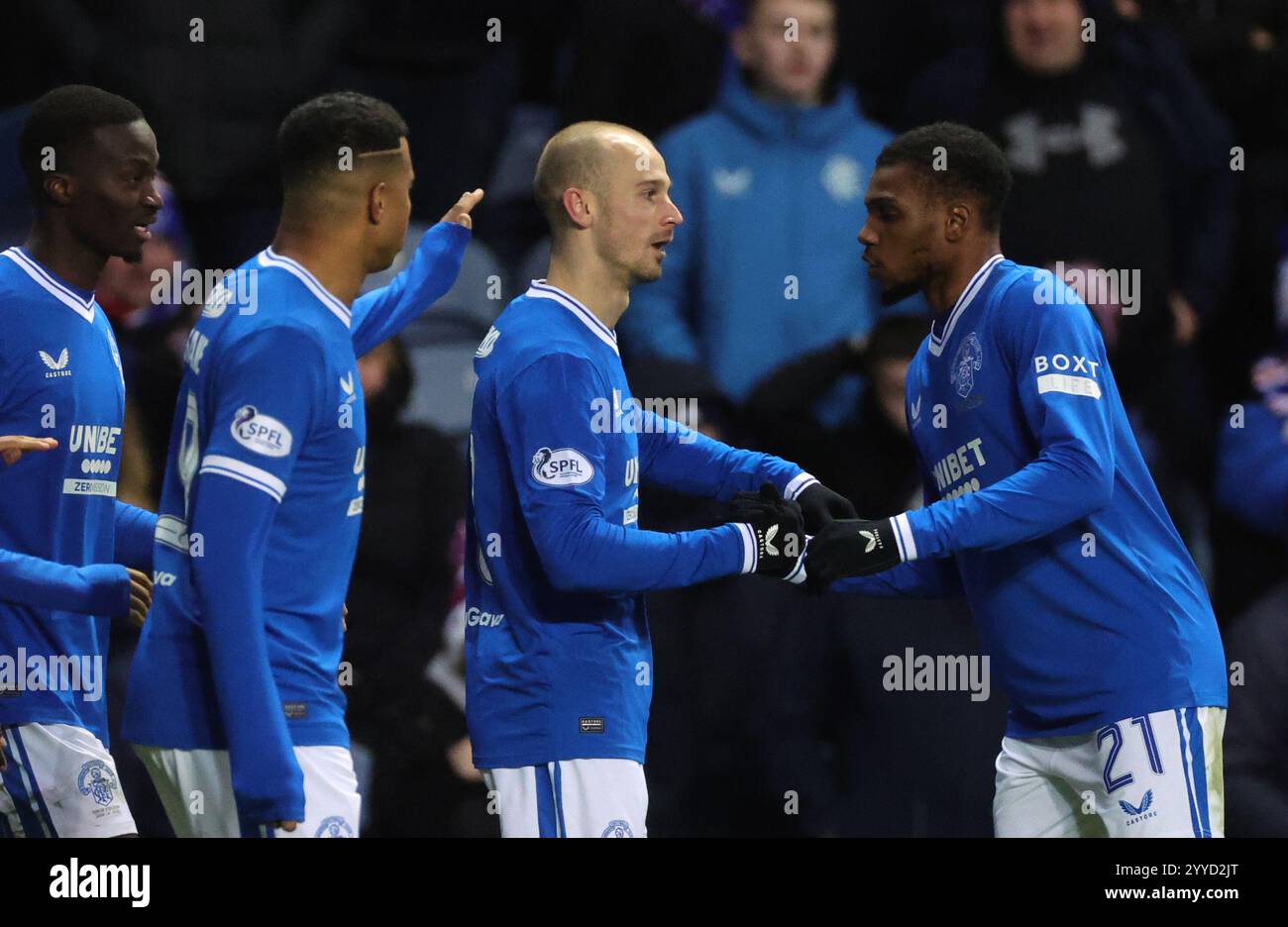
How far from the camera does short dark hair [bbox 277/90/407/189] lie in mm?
4020

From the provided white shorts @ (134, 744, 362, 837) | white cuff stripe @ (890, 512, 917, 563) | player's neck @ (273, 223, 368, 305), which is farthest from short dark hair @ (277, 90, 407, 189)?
white cuff stripe @ (890, 512, 917, 563)

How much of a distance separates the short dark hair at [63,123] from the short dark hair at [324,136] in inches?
30.2

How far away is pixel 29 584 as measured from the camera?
4.17 m

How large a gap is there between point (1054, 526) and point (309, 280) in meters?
1.71

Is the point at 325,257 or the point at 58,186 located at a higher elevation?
the point at 58,186

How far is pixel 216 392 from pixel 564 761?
1080 millimetres

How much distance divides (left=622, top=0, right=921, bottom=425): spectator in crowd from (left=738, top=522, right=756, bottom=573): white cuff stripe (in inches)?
69.3

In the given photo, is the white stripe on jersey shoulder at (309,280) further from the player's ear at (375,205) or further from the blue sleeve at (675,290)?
the blue sleeve at (675,290)

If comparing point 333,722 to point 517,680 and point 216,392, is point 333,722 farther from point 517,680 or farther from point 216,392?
point 216,392

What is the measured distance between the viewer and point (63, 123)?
15.1ft

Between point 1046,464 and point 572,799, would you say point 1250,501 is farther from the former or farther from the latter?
point 572,799

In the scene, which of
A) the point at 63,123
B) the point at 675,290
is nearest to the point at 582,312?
the point at 63,123

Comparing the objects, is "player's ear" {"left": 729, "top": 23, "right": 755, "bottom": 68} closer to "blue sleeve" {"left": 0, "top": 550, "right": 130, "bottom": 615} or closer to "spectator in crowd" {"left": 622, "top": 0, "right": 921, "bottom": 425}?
"spectator in crowd" {"left": 622, "top": 0, "right": 921, "bottom": 425}
